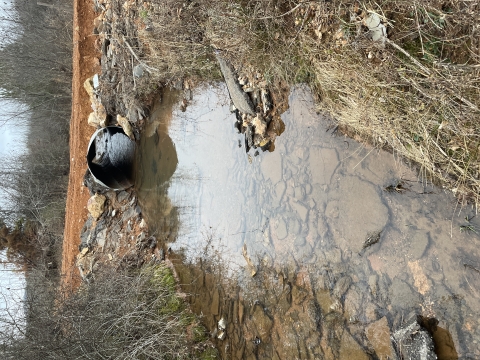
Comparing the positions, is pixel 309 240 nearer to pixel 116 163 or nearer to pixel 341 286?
pixel 341 286

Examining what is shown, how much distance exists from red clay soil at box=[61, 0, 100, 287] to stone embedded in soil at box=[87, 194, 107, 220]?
0.96ft

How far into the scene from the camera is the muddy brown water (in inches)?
136

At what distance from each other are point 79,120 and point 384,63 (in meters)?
5.88

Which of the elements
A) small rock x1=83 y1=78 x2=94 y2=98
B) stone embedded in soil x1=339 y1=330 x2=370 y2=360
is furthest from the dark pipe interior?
stone embedded in soil x1=339 y1=330 x2=370 y2=360

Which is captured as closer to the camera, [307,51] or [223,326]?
[307,51]

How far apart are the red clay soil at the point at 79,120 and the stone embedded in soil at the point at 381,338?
18.4ft

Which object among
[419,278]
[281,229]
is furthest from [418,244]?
[281,229]

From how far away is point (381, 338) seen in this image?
3588mm

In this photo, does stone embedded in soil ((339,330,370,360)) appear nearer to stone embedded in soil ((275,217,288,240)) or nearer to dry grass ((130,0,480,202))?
stone embedded in soil ((275,217,288,240))

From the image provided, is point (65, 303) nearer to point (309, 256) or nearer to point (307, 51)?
point (309, 256)

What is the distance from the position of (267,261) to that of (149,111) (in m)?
3.62

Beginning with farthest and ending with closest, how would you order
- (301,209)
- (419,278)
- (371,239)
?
(301,209), (371,239), (419,278)

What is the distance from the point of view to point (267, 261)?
4.77 m

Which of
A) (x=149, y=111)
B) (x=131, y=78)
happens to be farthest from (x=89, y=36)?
(x=149, y=111)
